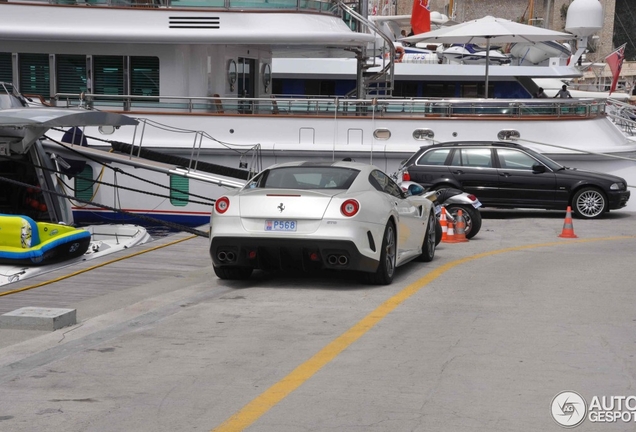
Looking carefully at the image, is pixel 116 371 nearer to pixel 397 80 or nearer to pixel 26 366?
pixel 26 366

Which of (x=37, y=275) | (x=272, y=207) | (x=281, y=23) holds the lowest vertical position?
(x=37, y=275)

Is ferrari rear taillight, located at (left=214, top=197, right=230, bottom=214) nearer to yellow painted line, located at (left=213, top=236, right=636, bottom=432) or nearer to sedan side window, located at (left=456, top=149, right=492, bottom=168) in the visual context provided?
yellow painted line, located at (left=213, top=236, right=636, bottom=432)

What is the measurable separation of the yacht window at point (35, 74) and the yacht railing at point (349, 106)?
0.77 m

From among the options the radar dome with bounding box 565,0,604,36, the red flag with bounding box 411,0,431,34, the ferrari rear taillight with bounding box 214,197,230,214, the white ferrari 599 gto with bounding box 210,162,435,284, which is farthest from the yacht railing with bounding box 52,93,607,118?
the radar dome with bounding box 565,0,604,36

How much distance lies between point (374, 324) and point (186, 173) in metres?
9.60

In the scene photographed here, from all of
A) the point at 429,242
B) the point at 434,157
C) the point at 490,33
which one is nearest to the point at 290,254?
the point at 429,242

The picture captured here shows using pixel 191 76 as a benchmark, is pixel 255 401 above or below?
below

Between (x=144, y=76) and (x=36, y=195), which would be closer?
(x=36, y=195)

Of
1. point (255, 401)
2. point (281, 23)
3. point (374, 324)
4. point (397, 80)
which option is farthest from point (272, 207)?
point (397, 80)

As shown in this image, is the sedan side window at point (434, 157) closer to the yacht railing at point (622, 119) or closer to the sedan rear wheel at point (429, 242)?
the sedan rear wheel at point (429, 242)

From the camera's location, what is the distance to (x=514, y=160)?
20.5 metres

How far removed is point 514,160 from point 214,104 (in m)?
6.67

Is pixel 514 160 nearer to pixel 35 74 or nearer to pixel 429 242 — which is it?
pixel 429 242

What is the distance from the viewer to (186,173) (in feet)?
59.0
